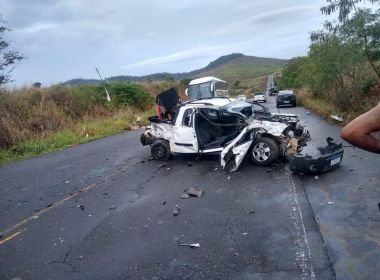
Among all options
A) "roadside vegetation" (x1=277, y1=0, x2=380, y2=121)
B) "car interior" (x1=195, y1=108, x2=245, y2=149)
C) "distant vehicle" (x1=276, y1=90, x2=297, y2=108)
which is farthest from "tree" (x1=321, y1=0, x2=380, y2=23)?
"distant vehicle" (x1=276, y1=90, x2=297, y2=108)

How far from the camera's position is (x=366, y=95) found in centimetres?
1661

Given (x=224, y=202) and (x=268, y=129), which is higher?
(x=268, y=129)

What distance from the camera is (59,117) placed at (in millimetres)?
23875

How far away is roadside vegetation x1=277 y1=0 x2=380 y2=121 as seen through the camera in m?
14.6

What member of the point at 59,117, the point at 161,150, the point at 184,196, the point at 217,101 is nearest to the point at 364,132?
the point at 184,196

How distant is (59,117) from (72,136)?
383cm

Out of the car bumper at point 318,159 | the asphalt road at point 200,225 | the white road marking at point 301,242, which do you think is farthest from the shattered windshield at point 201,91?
the white road marking at point 301,242

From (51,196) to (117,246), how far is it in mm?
4027

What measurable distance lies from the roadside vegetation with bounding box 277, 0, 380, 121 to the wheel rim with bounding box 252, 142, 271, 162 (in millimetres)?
7718

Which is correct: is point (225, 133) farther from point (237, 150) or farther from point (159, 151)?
point (159, 151)

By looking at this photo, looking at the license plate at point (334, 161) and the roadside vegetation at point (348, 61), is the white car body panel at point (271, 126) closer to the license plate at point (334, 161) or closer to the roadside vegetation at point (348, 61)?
the license plate at point (334, 161)

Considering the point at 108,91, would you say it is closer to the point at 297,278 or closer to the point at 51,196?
the point at 51,196

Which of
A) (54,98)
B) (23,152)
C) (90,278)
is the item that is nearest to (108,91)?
(54,98)

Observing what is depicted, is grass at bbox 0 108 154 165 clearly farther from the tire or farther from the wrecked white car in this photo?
the tire
